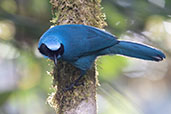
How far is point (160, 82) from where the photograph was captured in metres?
7.81

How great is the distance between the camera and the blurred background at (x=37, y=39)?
557 centimetres

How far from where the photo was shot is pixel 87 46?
3918 millimetres

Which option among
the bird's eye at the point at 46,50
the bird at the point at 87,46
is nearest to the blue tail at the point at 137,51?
the bird at the point at 87,46

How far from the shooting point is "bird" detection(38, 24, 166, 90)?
3.77 metres

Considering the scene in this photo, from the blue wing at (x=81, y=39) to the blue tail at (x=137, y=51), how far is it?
0.09 metres

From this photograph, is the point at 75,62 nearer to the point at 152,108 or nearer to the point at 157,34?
the point at 157,34

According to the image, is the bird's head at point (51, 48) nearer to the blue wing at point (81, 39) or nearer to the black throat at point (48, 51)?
the black throat at point (48, 51)

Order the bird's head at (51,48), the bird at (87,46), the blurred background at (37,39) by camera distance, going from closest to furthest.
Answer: the bird's head at (51,48), the bird at (87,46), the blurred background at (37,39)

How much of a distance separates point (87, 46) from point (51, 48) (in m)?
0.56

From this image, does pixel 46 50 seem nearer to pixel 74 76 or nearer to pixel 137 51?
pixel 74 76

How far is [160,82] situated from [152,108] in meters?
0.65

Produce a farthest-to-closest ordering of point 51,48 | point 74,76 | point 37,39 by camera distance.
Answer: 1. point 37,39
2. point 74,76
3. point 51,48

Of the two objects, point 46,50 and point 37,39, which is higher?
point 46,50

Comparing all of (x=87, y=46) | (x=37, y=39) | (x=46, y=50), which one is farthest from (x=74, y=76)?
(x=37, y=39)
